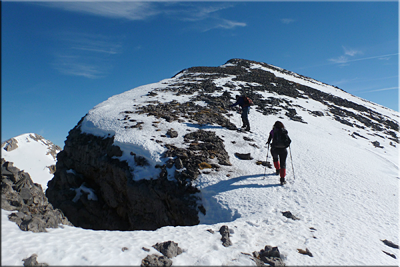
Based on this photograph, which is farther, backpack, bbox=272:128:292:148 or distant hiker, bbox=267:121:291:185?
backpack, bbox=272:128:292:148

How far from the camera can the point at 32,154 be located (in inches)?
6609

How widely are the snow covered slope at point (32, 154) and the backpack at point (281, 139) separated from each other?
16966cm

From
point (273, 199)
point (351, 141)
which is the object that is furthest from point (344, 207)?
point (351, 141)

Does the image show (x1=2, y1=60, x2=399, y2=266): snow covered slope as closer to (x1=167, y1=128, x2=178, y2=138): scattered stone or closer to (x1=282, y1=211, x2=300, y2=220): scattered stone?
(x1=282, y1=211, x2=300, y2=220): scattered stone

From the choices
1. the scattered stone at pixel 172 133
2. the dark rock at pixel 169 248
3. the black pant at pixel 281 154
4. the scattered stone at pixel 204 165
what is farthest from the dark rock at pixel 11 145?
the dark rock at pixel 169 248

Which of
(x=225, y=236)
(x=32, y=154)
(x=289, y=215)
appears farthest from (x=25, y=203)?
(x=32, y=154)

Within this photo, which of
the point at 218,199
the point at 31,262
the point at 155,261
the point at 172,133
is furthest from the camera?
the point at 172,133

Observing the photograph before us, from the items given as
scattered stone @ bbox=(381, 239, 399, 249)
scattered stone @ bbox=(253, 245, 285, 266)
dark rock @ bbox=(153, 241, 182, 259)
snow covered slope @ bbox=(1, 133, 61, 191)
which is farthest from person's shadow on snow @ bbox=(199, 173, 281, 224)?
snow covered slope @ bbox=(1, 133, 61, 191)

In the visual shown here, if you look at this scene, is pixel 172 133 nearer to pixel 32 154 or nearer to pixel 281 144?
pixel 281 144

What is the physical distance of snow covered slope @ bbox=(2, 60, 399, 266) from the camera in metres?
4.68

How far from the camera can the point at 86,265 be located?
3990mm

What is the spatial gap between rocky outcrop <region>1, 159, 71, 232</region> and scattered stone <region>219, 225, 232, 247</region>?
4.16 meters

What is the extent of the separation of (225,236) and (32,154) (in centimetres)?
20761

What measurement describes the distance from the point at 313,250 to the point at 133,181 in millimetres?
7313
